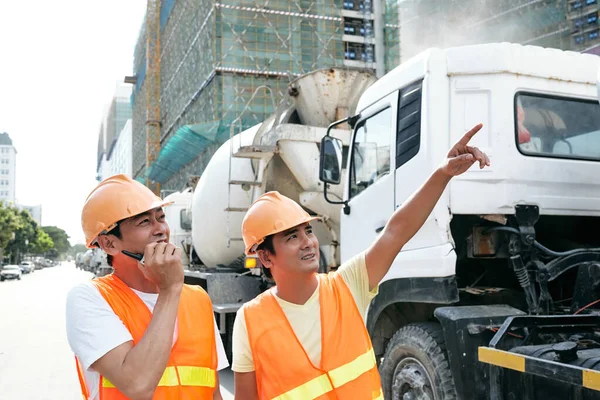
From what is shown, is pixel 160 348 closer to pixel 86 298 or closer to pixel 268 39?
pixel 86 298

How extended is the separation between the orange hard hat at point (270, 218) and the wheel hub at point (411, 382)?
1790 millimetres

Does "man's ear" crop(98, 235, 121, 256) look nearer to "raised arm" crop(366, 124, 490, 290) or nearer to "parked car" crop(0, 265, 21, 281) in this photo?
"raised arm" crop(366, 124, 490, 290)

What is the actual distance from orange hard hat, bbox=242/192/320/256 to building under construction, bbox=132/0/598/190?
24300mm

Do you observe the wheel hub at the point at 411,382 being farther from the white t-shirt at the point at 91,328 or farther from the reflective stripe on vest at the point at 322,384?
the white t-shirt at the point at 91,328

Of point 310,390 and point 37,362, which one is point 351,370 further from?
point 37,362

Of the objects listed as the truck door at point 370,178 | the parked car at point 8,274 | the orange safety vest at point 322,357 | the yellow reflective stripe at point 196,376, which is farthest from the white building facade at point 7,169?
the yellow reflective stripe at point 196,376

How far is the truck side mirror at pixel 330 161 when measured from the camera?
4.48m

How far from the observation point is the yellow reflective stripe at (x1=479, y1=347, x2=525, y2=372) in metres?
2.60

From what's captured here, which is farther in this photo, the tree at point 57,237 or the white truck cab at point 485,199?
the tree at point 57,237

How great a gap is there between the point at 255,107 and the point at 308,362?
37448 mm

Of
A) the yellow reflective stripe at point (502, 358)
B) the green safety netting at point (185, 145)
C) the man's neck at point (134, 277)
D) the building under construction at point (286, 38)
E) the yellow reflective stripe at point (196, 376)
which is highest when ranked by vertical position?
the building under construction at point (286, 38)

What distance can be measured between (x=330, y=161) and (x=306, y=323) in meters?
2.49

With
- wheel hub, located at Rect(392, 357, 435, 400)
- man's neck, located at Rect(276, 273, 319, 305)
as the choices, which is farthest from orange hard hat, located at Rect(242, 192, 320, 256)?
wheel hub, located at Rect(392, 357, 435, 400)

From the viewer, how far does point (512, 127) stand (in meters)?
3.73
